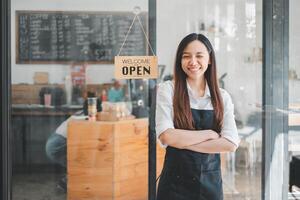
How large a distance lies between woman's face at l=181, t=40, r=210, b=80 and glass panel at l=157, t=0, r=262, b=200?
0.43ft

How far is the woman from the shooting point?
2.98m

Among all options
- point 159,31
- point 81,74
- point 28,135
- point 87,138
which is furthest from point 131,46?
point 28,135

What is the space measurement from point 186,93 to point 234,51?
505 millimetres

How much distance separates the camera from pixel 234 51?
3232mm

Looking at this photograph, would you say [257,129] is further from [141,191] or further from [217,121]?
[141,191]

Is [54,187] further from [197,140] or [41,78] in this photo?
[197,140]

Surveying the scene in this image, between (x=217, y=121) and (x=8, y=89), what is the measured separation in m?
1.48

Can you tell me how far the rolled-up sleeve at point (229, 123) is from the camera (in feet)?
9.86

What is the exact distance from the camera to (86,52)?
340 cm

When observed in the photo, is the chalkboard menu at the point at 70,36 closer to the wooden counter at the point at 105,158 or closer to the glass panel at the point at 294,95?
the wooden counter at the point at 105,158

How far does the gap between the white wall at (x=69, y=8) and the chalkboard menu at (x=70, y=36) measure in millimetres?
35

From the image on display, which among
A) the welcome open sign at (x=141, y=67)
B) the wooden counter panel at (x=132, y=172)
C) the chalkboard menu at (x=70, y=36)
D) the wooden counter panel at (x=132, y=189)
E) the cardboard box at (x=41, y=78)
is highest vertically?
the chalkboard menu at (x=70, y=36)

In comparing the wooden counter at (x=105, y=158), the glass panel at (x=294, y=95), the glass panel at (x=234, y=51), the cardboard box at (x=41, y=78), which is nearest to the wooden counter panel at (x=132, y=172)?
the wooden counter at (x=105, y=158)

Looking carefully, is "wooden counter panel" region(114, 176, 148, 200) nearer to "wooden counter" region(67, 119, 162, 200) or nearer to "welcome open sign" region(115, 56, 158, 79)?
"wooden counter" region(67, 119, 162, 200)
